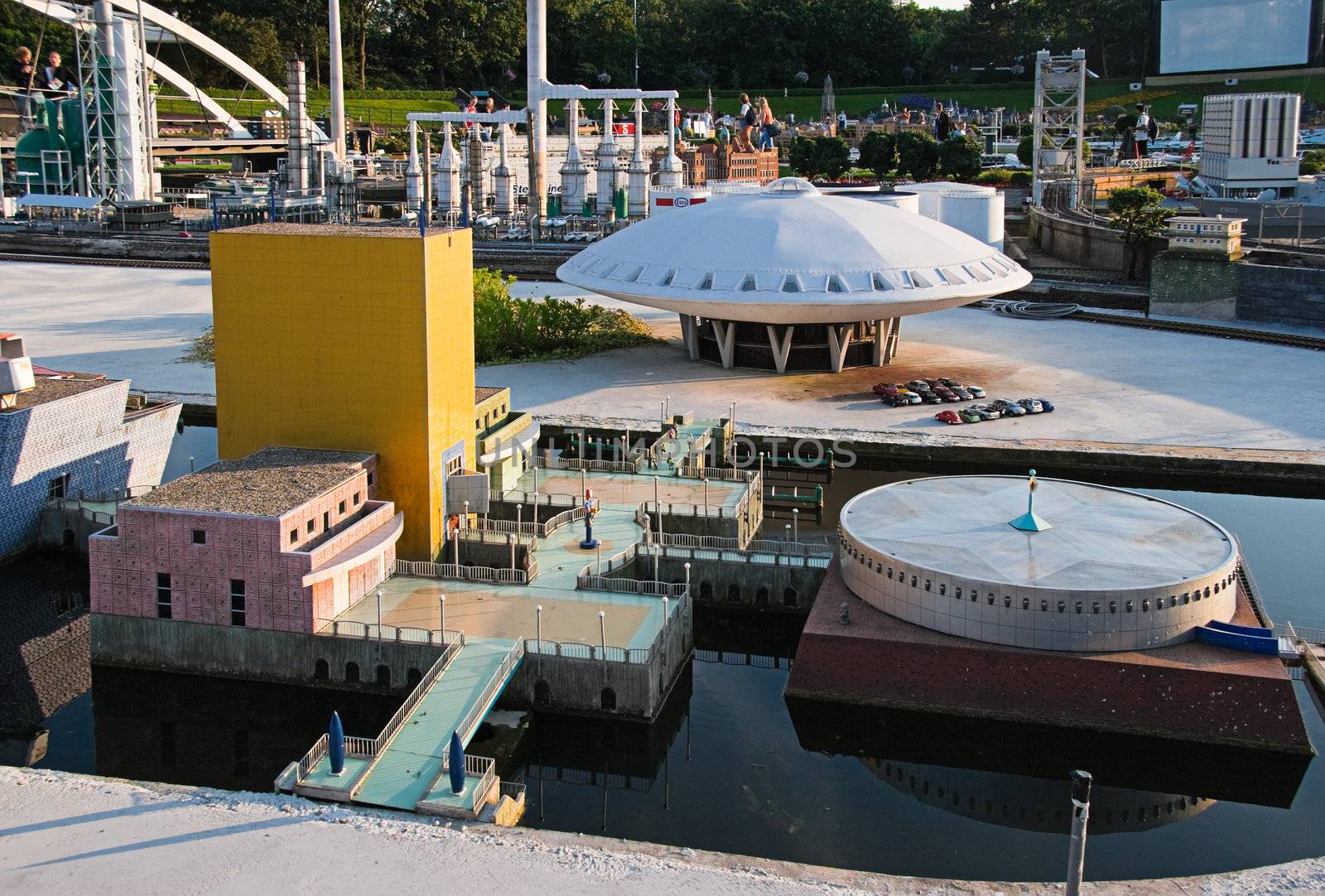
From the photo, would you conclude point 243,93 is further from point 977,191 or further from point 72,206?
point 977,191

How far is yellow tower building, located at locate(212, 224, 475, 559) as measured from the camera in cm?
3925

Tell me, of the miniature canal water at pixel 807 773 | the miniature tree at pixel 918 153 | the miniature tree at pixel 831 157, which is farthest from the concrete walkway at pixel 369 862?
the miniature tree at pixel 831 157

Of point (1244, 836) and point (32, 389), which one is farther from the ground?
point (32, 389)

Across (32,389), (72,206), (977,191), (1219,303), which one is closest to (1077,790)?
(32,389)

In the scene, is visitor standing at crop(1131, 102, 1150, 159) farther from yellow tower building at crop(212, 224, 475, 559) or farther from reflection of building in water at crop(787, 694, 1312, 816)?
reflection of building in water at crop(787, 694, 1312, 816)

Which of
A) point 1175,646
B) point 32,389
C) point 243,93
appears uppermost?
point 243,93

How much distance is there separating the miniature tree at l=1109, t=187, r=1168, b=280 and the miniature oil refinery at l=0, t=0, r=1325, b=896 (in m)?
14.3

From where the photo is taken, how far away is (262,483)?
37.1m

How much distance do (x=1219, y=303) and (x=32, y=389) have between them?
56502 millimetres

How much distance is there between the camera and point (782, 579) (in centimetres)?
4072

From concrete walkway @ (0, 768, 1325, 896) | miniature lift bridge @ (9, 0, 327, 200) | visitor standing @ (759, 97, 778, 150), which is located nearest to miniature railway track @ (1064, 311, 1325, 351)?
concrete walkway @ (0, 768, 1325, 896)

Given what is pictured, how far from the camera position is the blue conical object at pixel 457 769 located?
28.0 m

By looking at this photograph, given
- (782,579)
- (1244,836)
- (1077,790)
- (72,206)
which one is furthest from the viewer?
(72,206)

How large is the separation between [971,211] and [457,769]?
232 feet
